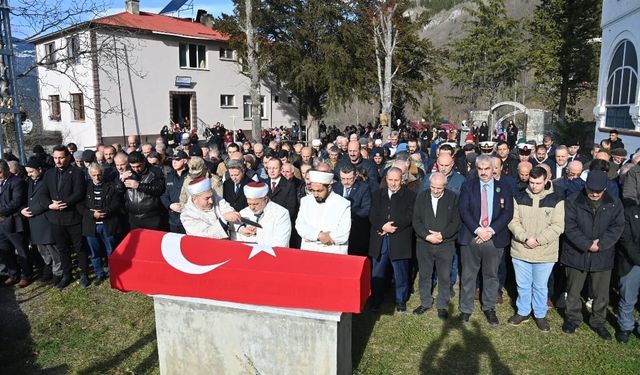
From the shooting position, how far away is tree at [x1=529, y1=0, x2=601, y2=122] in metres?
28.0

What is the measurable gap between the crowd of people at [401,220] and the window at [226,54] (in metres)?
28.9

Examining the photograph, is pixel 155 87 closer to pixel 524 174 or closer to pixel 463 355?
pixel 524 174

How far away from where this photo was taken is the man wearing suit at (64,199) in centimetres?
661

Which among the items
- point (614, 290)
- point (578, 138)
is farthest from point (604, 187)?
point (578, 138)

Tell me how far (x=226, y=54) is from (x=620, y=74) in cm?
2567

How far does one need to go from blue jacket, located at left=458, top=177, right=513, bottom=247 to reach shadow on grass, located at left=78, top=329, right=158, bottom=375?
3.52 meters

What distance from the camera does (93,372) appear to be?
4.80m

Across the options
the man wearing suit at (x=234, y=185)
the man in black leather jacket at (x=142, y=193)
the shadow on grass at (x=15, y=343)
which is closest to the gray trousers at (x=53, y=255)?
the shadow on grass at (x=15, y=343)

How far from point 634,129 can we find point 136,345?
53.3 feet

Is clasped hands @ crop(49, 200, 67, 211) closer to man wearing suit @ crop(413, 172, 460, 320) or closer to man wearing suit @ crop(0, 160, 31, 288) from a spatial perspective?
man wearing suit @ crop(0, 160, 31, 288)

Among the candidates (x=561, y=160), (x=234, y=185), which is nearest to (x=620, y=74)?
(x=561, y=160)

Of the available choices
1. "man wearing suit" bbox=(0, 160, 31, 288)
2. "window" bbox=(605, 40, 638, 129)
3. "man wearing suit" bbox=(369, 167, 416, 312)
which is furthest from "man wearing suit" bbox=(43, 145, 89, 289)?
"window" bbox=(605, 40, 638, 129)

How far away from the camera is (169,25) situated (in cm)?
3303

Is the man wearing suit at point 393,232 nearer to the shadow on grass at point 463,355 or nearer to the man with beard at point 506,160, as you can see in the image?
the shadow on grass at point 463,355
